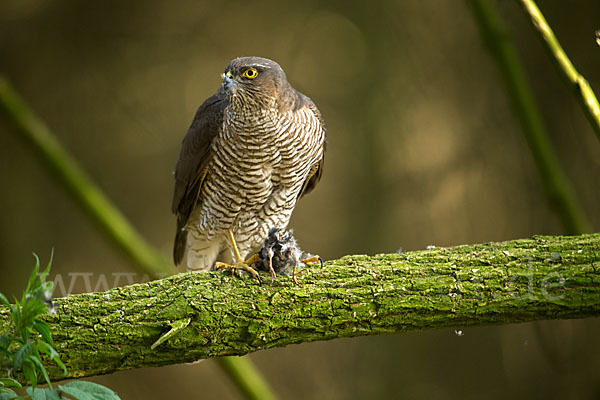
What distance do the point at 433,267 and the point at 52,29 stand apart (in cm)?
432

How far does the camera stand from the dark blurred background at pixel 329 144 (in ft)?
16.4

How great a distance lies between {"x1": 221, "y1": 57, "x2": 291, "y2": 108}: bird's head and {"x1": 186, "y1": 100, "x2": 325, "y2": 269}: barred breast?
0.07 m

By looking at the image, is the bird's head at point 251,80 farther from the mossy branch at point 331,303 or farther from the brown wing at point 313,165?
the mossy branch at point 331,303

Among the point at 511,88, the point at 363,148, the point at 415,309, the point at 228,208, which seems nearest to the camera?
the point at 415,309

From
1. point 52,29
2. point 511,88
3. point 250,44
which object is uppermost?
point 52,29

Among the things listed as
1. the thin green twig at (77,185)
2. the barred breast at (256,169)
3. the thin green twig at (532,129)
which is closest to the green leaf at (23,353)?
the barred breast at (256,169)

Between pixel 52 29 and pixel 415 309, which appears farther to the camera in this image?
pixel 52 29

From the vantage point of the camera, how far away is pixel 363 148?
17.4 feet

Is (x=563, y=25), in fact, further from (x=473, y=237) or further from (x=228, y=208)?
(x=228, y=208)

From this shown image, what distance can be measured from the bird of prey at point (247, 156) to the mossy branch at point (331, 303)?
1.93 ft

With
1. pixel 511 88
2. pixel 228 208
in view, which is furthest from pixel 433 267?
pixel 228 208

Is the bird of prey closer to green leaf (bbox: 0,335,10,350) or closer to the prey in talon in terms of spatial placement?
the prey in talon

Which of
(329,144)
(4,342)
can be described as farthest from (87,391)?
(329,144)

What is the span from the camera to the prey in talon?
2.26 m
